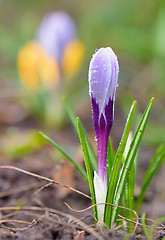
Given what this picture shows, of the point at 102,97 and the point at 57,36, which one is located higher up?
the point at 57,36

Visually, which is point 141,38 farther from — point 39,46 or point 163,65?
point 39,46

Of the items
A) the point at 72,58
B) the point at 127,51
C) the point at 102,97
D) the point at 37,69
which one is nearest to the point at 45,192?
the point at 102,97

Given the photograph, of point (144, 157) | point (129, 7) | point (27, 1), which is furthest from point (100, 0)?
point (144, 157)

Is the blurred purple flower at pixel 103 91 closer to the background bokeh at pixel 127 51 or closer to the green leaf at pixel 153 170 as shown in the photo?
the green leaf at pixel 153 170

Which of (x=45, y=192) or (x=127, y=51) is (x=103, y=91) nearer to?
(x=45, y=192)

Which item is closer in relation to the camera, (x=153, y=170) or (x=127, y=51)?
(x=153, y=170)

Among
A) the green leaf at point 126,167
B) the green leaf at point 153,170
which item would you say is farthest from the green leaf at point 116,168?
the green leaf at point 153,170
